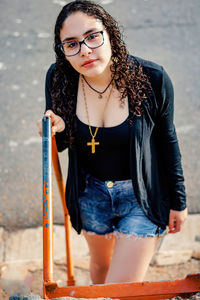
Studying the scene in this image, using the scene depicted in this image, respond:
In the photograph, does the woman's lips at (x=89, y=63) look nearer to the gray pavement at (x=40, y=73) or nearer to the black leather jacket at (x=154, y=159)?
the black leather jacket at (x=154, y=159)

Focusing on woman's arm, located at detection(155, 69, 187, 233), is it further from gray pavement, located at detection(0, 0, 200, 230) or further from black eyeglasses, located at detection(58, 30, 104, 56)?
gray pavement, located at detection(0, 0, 200, 230)

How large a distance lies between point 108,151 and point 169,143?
37 centimetres

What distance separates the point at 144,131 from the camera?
2.11 metres

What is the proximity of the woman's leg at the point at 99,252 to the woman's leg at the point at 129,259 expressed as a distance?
22cm

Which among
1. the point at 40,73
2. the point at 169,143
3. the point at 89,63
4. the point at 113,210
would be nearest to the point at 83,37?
the point at 89,63

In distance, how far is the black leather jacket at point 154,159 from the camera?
2094 millimetres

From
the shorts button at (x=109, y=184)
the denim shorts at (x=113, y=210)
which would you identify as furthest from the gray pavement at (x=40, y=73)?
the shorts button at (x=109, y=184)

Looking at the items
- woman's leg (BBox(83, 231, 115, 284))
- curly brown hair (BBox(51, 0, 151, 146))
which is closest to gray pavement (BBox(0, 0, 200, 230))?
woman's leg (BBox(83, 231, 115, 284))

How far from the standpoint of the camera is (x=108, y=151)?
2188 mm

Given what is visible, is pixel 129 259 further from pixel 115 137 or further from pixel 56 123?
pixel 56 123

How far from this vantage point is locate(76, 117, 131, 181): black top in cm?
211

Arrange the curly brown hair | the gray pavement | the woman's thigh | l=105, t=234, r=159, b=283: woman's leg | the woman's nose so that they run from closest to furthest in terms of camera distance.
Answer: the woman's nose
the curly brown hair
l=105, t=234, r=159, b=283: woman's leg
the woman's thigh
the gray pavement

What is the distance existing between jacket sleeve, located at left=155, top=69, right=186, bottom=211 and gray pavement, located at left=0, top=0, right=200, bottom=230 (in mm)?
1706

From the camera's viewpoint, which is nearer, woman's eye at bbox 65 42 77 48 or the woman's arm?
woman's eye at bbox 65 42 77 48
